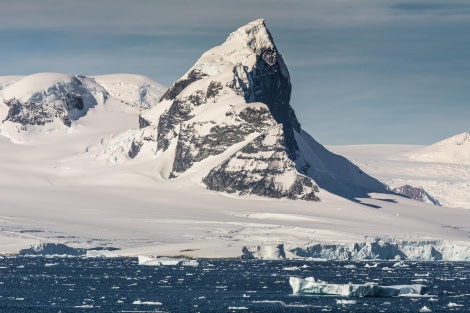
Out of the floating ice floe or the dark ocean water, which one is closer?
the dark ocean water

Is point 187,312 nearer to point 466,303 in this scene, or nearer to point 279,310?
point 279,310

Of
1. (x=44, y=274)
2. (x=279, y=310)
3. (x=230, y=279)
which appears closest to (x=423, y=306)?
(x=279, y=310)

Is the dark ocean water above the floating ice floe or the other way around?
the other way around

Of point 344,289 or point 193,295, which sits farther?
point 193,295

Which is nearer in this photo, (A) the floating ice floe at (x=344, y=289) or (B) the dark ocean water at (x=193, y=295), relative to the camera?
(B) the dark ocean water at (x=193, y=295)

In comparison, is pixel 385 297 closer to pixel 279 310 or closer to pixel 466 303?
pixel 466 303

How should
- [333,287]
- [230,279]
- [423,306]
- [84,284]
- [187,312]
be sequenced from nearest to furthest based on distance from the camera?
[187,312] < [423,306] < [333,287] < [84,284] < [230,279]

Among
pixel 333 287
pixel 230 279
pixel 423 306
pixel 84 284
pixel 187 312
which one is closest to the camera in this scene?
pixel 187 312

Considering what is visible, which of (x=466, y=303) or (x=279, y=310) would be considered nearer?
(x=279, y=310)

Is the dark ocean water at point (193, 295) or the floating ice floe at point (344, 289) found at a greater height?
the floating ice floe at point (344, 289)

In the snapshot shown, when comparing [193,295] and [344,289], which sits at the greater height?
[344,289]
